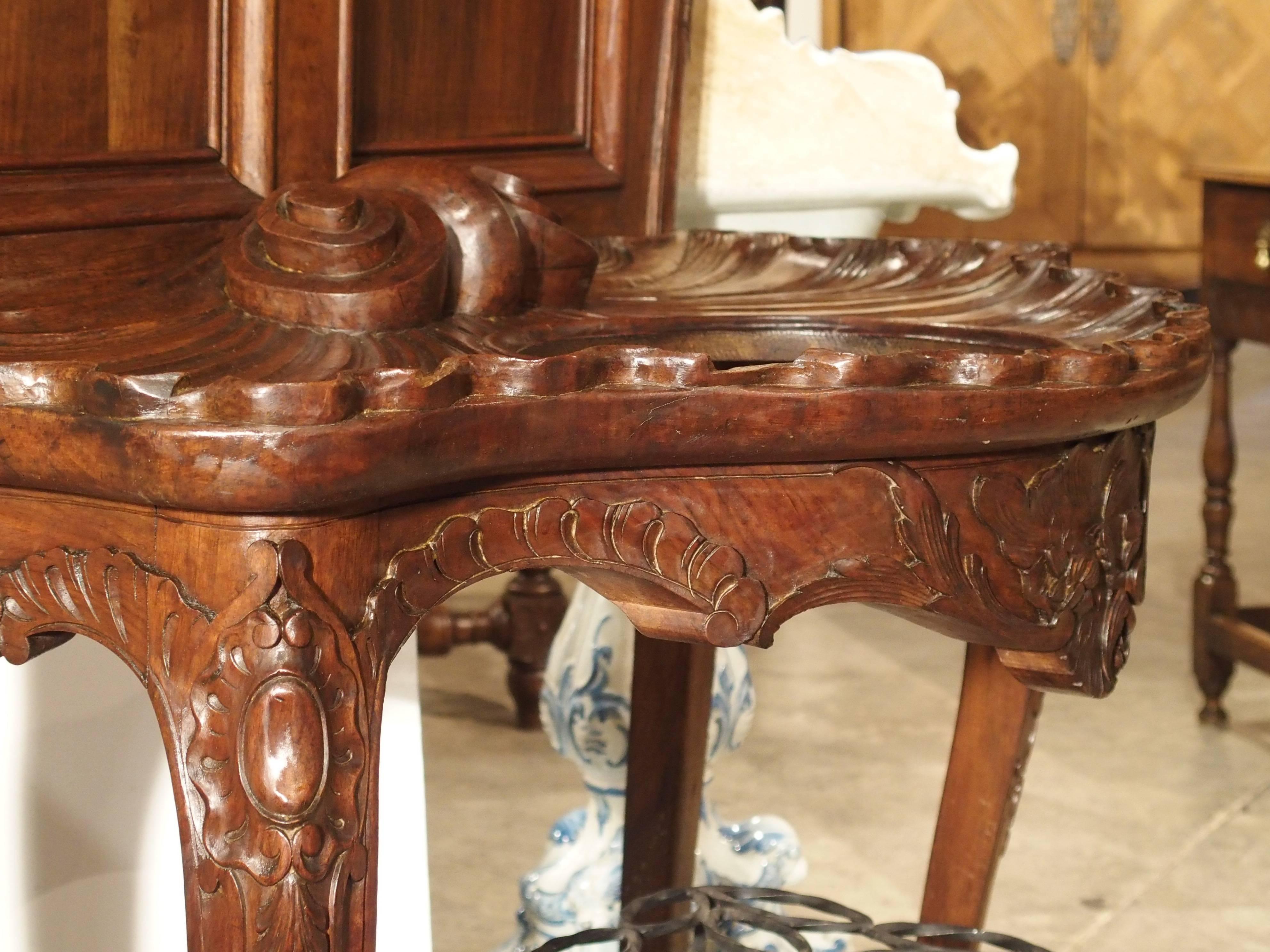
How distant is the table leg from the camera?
1.06 meters

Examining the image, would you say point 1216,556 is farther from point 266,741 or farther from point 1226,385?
point 266,741

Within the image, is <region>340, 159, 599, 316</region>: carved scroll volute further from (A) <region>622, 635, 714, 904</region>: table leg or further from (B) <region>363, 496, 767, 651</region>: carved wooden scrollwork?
(A) <region>622, 635, 714, 904</region>: table leg

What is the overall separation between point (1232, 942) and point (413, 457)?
56.1 inches

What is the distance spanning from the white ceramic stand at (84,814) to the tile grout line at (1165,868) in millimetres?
1031

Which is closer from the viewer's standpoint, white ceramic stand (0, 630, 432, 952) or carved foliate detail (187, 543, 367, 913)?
carved foliate detail (187, 543, 367, 913)

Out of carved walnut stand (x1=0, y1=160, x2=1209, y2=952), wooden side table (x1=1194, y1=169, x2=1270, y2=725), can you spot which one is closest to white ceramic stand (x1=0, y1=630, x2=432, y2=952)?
carved walnut stand (x1=0, y1=160, x2=1209, y2=952)

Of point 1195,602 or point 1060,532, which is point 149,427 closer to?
point 1060,532

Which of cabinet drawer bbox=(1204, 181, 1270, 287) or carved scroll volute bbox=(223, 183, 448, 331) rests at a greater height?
carved scroll volute bbox=(223, 183, 448, 331)

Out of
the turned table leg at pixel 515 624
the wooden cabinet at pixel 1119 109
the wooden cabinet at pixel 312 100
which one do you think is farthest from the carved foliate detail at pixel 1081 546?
the wooden cabinet at pixel 1119 109

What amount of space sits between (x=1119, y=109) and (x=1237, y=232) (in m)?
2.18

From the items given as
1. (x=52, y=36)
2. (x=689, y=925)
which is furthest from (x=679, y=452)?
(x=689, y=925)

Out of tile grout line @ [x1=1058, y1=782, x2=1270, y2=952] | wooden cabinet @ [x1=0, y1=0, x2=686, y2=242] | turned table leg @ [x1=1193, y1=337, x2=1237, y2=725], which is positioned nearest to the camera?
wooden cabinet @ [x1=0, y1=0, x2=686, y2=242]

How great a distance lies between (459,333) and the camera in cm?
57

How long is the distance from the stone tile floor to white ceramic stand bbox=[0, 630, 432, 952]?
0.79 meters
